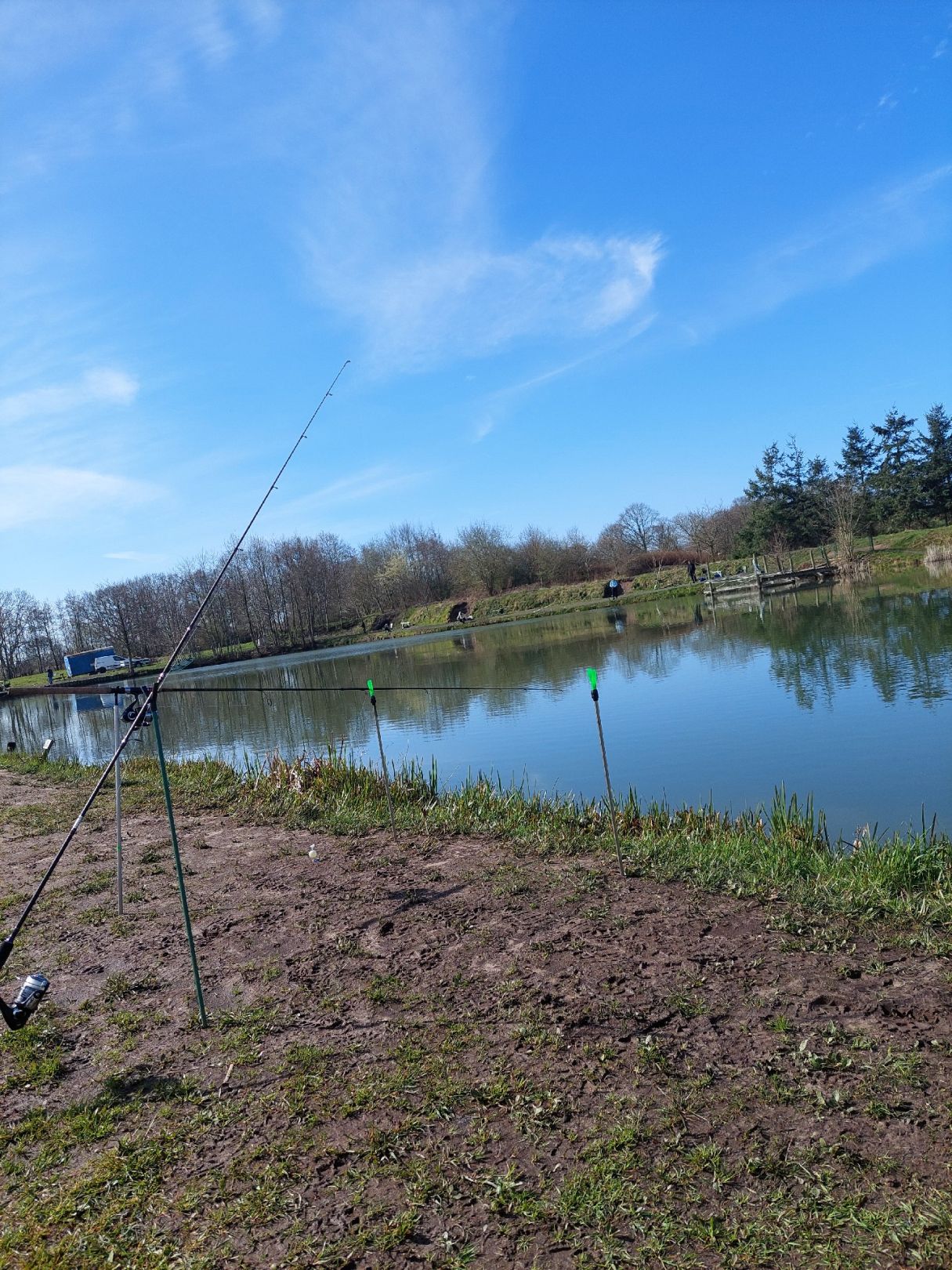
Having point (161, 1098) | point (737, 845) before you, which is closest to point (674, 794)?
point (737, 845)

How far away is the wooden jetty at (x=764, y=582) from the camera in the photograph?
151 ft

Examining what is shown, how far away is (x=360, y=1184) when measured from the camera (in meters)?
2.82

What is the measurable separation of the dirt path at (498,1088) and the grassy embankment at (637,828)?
0.46 meters

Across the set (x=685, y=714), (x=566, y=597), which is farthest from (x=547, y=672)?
(x=566, y=597)

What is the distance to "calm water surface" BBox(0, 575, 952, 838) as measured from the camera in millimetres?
9703

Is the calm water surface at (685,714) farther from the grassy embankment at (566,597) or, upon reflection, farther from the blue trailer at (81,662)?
the grassy embankment at (566,597)

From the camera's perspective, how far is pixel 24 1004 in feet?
12.5

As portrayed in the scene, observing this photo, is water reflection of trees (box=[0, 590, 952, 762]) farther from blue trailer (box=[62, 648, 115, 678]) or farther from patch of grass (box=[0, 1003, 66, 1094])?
blue trailer (box=[62, 648, 115, 678])

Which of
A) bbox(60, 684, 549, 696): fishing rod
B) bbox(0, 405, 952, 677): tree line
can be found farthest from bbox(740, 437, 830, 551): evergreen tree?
bbox(60, 684, 549, 696): fishing rod

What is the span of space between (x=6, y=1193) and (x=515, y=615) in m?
59.5

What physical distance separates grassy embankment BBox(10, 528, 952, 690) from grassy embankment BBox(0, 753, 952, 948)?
115 ft

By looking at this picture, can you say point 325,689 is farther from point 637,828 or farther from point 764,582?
point 764,582

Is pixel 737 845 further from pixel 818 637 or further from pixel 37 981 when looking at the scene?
pixel 818 637

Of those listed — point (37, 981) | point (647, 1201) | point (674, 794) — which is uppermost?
point (37, 981)
